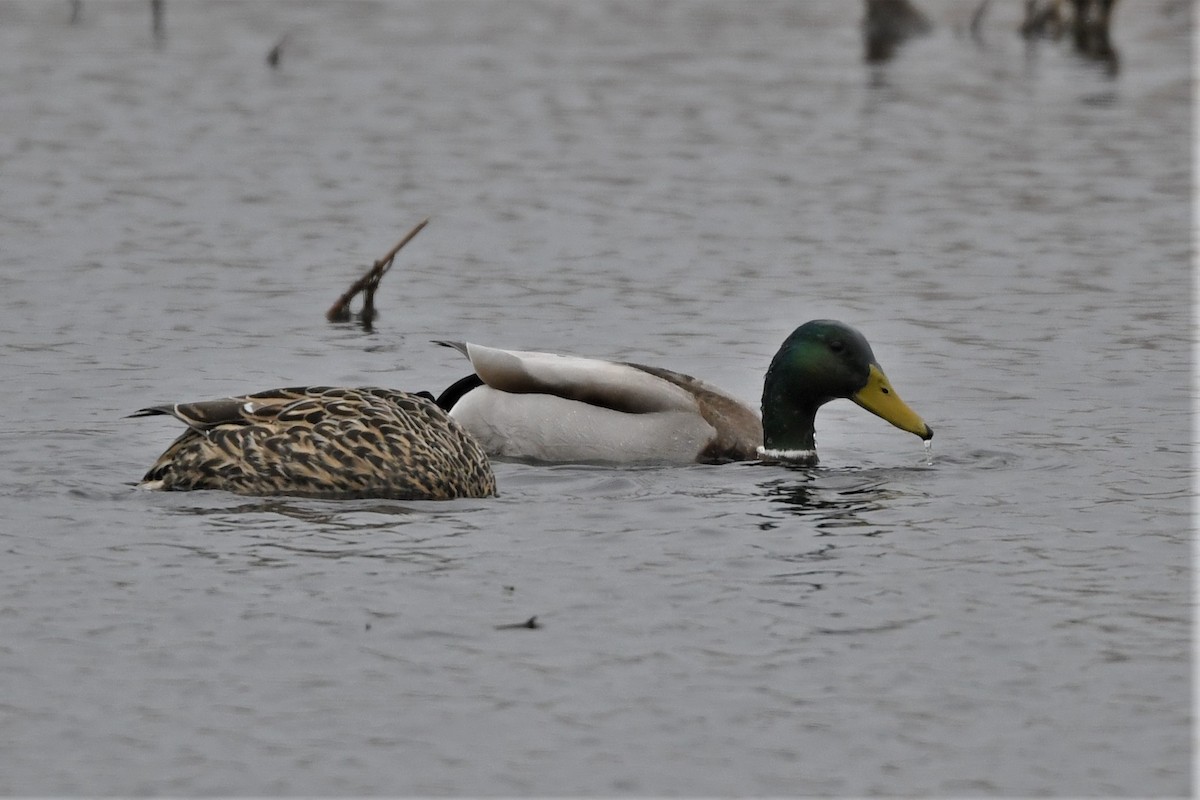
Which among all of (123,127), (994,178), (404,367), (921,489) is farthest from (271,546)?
(123,127)

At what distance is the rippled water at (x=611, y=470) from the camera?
704 centimetres

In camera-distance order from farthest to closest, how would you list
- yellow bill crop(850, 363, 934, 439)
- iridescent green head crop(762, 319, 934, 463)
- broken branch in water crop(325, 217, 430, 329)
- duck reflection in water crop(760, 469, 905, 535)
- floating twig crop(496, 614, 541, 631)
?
broken branch in water crop(325, 217, 430, 329)
iridescent green head crop(762, 319, 934, 463)
yellow bill crop(850, 363, 934, 439)
duck reflection in water crop(760, 469, 905, 535)
floating twig crop(496, 614, 541, 631)

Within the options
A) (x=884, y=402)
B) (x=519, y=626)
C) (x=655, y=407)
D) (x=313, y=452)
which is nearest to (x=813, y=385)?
(x=884, y=402)

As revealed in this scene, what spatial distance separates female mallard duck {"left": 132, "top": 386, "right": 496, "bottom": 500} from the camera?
10039mm

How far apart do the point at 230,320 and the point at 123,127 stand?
30.3 ft

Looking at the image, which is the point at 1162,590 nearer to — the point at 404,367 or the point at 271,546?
the point at 271,546

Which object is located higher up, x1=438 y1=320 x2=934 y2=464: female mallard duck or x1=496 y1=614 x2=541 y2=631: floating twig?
x1=496 y1=614 x2=541 y2=631: floating twig

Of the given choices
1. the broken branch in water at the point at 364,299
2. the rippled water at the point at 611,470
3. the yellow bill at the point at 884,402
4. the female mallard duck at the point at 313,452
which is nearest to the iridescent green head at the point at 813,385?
the yellow bill at the point at 884,402

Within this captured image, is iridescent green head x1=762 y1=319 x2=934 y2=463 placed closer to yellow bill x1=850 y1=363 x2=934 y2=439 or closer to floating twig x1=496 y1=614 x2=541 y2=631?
yellow bill x1=850 y1=363 x2=934 y2=439

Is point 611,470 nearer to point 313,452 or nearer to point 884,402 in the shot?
point 884,402

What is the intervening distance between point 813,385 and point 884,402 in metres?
0.41

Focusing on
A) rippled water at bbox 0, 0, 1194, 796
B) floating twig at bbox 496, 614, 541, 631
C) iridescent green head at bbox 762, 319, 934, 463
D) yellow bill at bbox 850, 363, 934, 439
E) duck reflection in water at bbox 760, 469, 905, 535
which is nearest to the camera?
rippled water at bbox 0, 0, 1194, 796

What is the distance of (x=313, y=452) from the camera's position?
10.0 meters

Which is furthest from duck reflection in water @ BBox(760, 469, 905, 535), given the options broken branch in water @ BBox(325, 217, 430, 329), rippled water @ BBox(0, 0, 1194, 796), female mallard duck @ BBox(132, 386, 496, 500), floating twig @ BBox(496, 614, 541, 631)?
broken branch in water @ BBox(325, 217, 430, 329)
